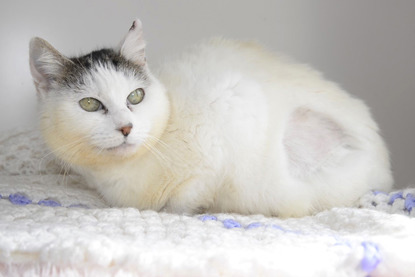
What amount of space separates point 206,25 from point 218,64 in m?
0.56

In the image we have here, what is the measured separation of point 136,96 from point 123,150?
18 centimetres

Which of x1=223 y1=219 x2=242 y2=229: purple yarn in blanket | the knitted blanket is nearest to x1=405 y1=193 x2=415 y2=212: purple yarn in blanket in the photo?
the knitted blanket

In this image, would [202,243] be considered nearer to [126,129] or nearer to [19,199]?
[126,129]

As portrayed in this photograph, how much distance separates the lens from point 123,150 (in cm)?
125

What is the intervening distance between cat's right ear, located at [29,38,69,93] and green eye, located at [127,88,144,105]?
0.22 meters

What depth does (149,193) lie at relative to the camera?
4.50 feet

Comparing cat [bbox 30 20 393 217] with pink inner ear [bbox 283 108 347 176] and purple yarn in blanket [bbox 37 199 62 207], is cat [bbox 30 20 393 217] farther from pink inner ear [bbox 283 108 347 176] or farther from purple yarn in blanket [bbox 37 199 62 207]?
purple yarn in blanket [bbox 37 199 62 207]

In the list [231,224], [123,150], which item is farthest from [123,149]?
[231,224]

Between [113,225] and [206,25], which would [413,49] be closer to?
[206,25]

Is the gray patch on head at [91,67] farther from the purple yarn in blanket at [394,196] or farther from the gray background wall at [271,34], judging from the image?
the purple yarn in blanket at [394,196]

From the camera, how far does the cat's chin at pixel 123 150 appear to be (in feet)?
4.08

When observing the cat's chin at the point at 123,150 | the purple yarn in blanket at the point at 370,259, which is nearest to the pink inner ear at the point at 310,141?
the cat's chin at the point at 123,150

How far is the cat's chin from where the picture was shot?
4.08 ft

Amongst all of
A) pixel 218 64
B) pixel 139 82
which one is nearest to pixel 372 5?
pixel 218 64
